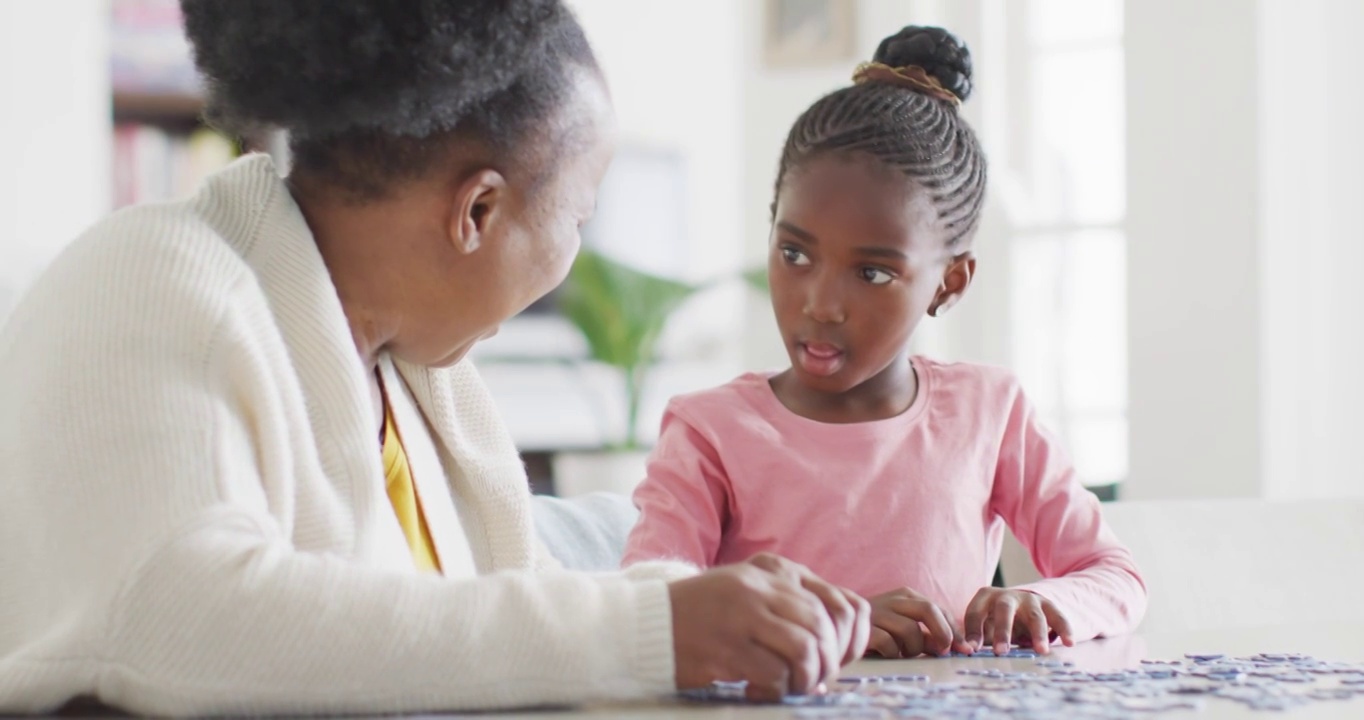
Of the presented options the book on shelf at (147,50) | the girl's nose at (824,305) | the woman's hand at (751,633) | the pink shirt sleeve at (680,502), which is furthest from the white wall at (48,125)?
the woman's hand at (751,633)

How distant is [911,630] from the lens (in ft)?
4.56

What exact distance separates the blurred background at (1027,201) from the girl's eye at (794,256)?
0.54 metres

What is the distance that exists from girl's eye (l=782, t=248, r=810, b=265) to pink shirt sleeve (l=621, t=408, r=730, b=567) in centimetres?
22

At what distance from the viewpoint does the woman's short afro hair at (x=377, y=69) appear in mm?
1165

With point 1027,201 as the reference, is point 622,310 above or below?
below

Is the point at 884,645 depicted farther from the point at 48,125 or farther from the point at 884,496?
the point at 48,125

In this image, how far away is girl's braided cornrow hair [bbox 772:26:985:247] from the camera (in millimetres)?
1778

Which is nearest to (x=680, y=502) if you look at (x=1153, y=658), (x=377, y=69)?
(x=1153, y=658)

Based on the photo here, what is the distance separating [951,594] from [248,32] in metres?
0.95

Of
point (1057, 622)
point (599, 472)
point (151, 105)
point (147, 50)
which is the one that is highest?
point (147, 50)

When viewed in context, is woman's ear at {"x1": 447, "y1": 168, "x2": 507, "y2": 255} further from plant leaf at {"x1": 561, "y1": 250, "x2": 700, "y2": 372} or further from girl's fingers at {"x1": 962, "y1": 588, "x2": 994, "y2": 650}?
plant leaf at {"x1": 561, "y1": 250, "x2": 700, "y2": 372}

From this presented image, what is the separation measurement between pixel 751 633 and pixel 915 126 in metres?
0.94

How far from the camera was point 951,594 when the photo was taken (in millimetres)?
1721

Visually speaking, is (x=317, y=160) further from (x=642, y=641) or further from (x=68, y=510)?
(x=642, y=641)
